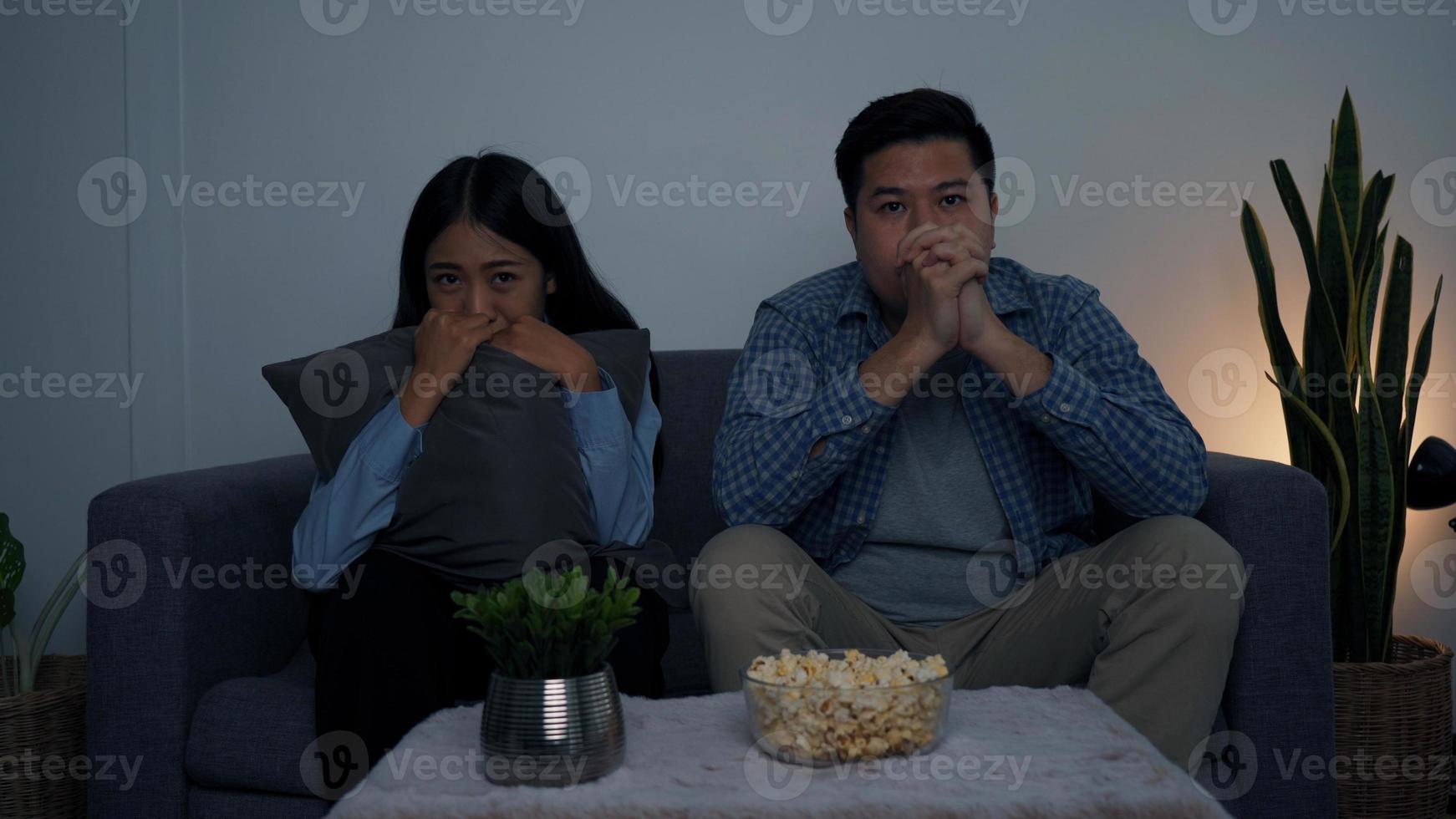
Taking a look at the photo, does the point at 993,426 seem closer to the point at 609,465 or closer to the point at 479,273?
the point at 609,465

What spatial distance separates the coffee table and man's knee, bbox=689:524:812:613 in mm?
345

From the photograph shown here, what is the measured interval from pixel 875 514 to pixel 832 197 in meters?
1.02

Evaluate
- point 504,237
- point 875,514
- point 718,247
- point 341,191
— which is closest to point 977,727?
point 875,514

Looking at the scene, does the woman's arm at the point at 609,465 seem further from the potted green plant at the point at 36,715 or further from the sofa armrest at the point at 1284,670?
the potted green plant at the point at 36,715

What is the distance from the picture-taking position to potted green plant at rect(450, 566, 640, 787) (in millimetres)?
885

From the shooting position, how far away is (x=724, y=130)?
8.07 ft

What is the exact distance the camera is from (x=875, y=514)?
65.5 inches

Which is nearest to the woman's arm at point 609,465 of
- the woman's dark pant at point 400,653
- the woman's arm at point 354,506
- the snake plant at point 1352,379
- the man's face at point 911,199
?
the woman's dark pant at point 400,653

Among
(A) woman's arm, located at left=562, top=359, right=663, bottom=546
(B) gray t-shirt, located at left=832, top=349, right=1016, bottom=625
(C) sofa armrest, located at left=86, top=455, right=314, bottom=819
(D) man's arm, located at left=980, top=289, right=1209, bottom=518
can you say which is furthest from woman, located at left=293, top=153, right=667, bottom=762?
(D) man's arm, located at left=980, top=289, right=1209, bottom=518

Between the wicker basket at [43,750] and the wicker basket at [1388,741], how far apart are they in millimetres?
2202

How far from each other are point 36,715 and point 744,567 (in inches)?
52.3

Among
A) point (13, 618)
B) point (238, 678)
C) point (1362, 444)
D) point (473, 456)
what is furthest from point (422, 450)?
point (1362, 444)

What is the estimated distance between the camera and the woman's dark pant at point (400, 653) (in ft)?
4.34

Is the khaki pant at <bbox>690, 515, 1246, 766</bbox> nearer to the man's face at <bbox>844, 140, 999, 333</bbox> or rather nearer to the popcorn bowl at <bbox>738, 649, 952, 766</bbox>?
the popcorn bowl at <bbox>738, 649, 952, 766</bbox>
